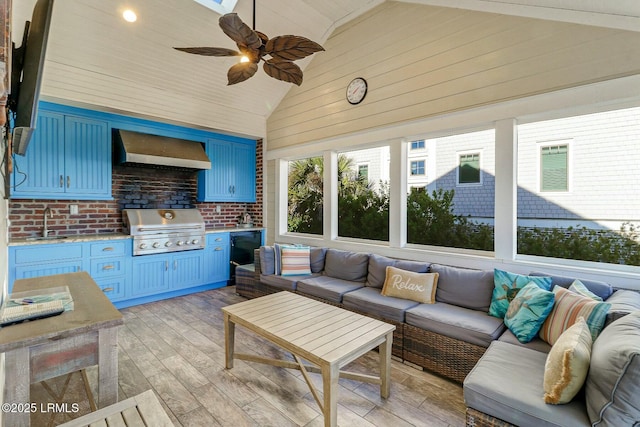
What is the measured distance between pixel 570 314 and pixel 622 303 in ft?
1.13

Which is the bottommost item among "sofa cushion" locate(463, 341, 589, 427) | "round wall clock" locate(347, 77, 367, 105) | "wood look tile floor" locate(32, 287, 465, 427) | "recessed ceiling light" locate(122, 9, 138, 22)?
"wood look tile floor" locate(32, 287, 465, 427)

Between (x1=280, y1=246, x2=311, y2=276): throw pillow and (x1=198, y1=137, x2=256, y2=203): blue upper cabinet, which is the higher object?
(x1=198, y1=137, x2=256, y2=203): blue upper cabinet

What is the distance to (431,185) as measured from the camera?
3.70 metres

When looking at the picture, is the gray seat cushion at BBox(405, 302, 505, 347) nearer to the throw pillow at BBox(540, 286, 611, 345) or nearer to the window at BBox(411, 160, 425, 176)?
the throw pillow at BBox(540, 286, 611, 345)

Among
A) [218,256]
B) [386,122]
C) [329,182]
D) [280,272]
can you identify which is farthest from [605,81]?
[218,256]

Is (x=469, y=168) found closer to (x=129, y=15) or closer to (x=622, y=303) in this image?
(x=622, y=303)

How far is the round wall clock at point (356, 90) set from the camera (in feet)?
13.3

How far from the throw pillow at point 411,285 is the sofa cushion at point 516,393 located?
38.7 inches

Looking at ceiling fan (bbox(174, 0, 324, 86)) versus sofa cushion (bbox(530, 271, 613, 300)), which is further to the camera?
sofa cushion (bbox(530, 271, 613, 300))

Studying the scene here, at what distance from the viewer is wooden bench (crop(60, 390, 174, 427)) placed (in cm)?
121

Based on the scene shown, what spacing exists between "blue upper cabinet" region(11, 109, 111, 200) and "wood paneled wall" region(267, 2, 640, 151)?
2787mm

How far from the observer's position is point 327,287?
3.45 meters

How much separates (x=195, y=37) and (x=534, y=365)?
4819 millimetres

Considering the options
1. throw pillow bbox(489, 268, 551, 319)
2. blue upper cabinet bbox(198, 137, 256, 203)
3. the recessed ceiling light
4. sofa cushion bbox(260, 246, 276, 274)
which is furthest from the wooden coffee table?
the recessed ceiling light
